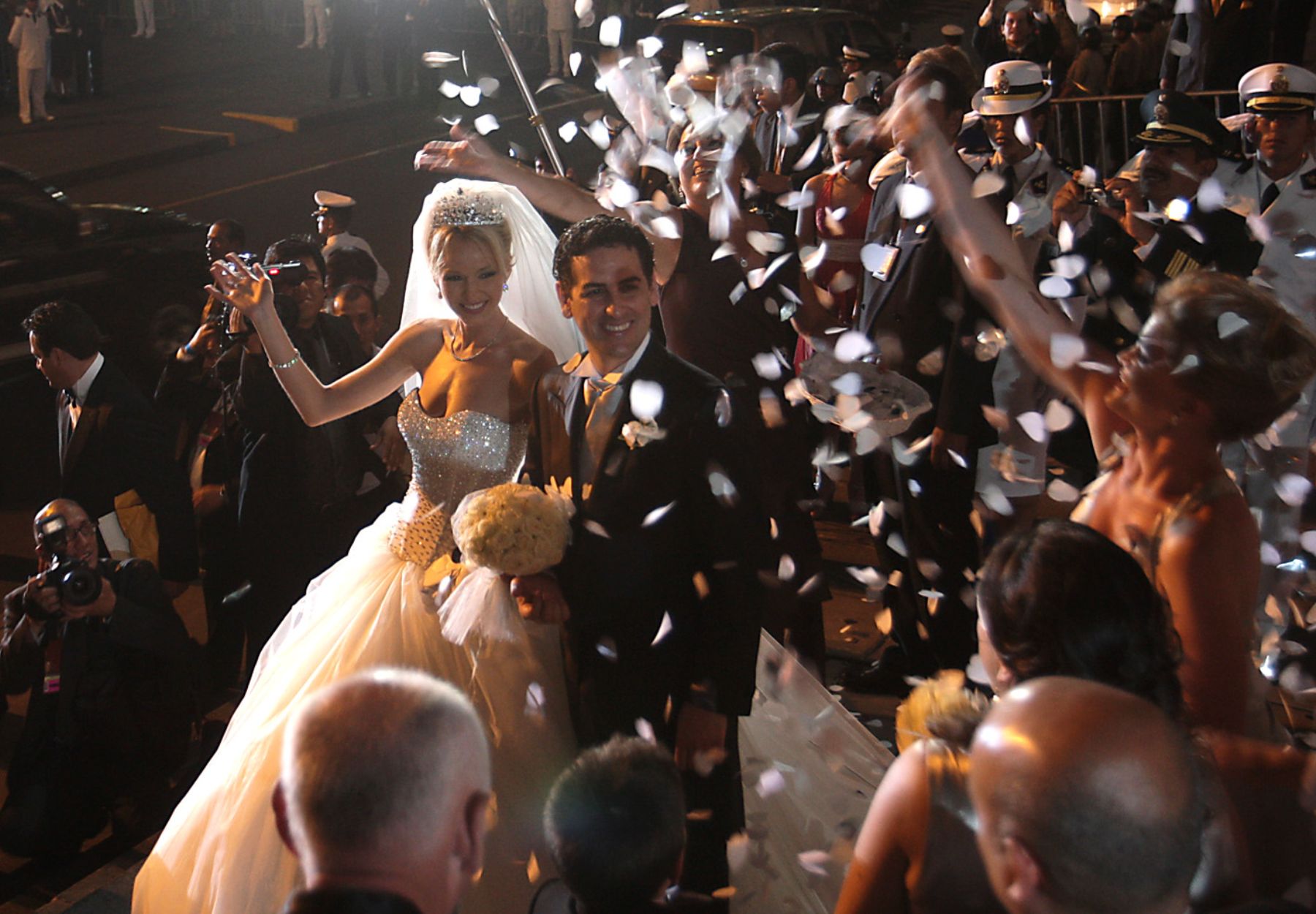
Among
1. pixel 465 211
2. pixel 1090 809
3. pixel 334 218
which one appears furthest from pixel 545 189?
pixel 334 218

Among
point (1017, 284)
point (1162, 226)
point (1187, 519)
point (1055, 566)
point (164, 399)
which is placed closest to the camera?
point (1055, 566)

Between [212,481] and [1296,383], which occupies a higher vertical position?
[1296,383]

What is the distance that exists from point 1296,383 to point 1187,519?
0.32 metres

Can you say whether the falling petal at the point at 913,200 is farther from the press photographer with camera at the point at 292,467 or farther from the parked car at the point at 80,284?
the parked car at the point at 80,284

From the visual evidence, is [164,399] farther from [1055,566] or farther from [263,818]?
[1055,566]

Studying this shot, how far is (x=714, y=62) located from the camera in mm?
11875

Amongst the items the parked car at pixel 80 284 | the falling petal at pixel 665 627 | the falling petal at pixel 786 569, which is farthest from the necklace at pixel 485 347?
the parked car at pixel 80 284

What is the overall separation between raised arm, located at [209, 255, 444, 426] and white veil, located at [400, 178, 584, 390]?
13 cm

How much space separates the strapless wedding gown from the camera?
3.00 metres

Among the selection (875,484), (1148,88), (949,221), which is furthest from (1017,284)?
(1148,88)

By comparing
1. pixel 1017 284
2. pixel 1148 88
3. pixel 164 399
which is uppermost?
pixel 1017 284

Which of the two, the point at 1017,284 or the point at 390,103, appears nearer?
the point at 1017,284

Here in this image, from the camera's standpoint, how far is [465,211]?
357 cm

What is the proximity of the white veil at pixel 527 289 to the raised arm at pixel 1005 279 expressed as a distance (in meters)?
1.35
